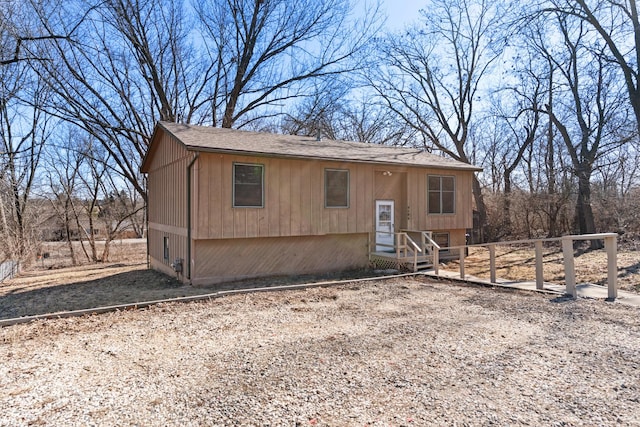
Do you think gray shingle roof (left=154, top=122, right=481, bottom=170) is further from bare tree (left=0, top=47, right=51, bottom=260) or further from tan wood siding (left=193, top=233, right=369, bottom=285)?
bare tree (left=0, top=47, right=51, bottom=260)

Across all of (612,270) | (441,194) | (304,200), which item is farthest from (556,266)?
(304,200)

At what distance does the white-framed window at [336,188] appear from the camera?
1055 centimetres

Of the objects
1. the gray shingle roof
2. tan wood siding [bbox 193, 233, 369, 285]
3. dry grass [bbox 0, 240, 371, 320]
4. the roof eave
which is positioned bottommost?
dry grass [bbox 0, 240, 371, 320]

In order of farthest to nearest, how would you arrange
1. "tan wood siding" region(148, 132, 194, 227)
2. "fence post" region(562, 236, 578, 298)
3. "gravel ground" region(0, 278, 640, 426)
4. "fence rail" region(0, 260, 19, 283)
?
"fence rail" region(0, 260, 19, 283) → "tan wood siding" region(148, 132, 194, 227) → "fence post" region(562, 236, 578, 298) → "gravel ground" region(0, 278, 640, 426)

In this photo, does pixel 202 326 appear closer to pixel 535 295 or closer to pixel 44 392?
pixel 44 392

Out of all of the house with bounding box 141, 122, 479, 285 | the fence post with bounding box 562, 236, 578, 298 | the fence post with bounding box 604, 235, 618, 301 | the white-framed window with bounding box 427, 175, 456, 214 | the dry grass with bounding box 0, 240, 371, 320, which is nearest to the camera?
the fence post with bounding box 604, 235, 618, 301

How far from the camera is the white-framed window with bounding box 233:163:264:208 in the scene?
9.23 meters

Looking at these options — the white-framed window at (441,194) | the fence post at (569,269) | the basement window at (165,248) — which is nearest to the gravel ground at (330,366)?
the fence post at (569,269)

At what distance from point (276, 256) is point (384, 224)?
3722 millimetres

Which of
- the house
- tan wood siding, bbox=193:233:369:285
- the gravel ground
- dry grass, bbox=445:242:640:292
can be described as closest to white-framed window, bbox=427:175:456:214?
the house

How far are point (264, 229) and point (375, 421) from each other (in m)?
7.05

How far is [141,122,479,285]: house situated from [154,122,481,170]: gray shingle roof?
0.04m

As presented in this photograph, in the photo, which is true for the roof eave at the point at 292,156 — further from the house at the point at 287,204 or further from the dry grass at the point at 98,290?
the dry grass at the point at 98,290

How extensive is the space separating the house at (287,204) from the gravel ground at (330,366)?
303 centimetres
